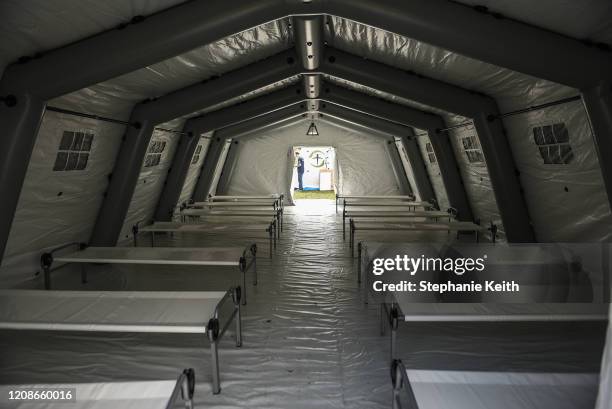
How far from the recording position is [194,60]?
4.85 m

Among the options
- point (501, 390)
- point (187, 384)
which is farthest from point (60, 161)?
point (501, 390)

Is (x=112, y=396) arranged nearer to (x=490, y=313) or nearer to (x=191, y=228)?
(x=490, y=313)

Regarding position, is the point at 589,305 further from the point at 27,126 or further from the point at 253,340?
the point at 27,126

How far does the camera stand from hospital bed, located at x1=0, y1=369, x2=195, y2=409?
1908 mm

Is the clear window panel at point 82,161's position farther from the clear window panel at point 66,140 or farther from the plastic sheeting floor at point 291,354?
the plastic sheeting floor at point 291,354

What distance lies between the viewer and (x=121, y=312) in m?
2.92

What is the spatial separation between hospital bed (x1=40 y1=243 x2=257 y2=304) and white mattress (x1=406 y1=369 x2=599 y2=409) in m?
2.42

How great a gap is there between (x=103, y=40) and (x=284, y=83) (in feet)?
16.2

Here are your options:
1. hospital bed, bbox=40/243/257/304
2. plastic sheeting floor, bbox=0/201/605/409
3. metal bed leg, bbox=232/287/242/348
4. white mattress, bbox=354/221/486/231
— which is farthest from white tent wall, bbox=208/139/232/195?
metal bed leg, bbox=232/287/242/348

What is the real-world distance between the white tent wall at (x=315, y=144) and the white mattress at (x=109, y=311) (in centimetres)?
977

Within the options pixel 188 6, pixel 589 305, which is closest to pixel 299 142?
pixel 188 6

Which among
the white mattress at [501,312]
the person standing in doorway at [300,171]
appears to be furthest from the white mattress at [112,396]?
the person standing in doorway at [300,171]

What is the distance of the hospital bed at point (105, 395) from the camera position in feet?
6.26

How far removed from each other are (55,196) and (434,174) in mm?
7433
